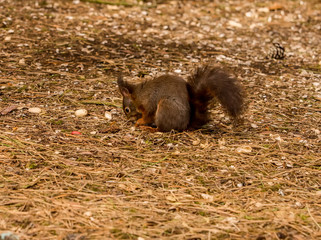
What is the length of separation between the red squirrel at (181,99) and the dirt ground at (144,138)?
13 centimetres

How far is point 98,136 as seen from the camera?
133 inches

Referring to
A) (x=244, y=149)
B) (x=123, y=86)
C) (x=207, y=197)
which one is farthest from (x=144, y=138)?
(x=207, y=197)

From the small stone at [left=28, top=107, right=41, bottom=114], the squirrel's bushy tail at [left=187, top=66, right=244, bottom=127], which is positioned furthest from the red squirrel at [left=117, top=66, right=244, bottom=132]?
the small stone at [left=28, top=107, right=41, bottom=114]

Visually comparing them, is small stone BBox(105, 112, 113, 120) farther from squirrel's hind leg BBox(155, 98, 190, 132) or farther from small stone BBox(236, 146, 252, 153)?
small stone BBox(236, 146, 252, 153)

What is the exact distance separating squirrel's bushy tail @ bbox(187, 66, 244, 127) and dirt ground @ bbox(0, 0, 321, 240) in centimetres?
19

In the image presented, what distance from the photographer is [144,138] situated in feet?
11.3

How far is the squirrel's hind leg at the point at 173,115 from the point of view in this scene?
135 inches

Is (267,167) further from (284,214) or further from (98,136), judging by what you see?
(98,136)

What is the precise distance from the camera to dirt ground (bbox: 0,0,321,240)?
7.77ft

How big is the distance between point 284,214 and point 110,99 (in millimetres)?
2188

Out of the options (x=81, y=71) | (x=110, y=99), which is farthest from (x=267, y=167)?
(x=81, y=71)

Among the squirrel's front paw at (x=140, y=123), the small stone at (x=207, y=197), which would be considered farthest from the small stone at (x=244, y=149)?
the squirrel's front paw at (x=140, y=123)

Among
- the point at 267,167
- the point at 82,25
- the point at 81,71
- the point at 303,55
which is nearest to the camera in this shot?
the point at 267,167

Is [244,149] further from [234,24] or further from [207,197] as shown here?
[234,24]
